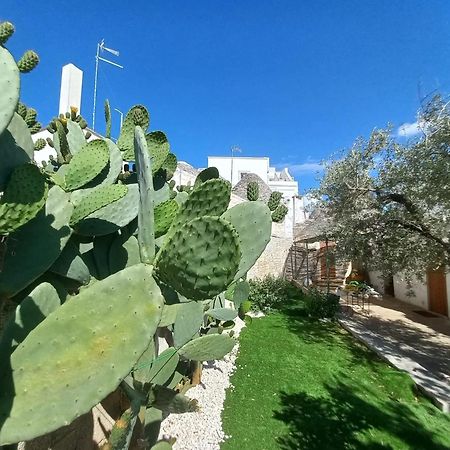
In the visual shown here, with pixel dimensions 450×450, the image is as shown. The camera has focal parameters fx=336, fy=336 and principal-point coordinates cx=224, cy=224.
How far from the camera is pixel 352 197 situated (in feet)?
27.5

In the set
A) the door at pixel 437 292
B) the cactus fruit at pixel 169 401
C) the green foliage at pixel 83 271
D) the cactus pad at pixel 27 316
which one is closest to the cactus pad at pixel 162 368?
the cactus fruit at pixel 169 401

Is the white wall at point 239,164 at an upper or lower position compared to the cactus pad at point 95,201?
upper

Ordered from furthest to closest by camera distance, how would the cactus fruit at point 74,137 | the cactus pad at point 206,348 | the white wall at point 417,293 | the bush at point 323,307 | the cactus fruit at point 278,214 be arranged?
the white wall at point 417,293, the bush at point 323,307, the cactus fruit at point 278,214, the cactus pad at point 206,348, the cactus fruit at point 74,137

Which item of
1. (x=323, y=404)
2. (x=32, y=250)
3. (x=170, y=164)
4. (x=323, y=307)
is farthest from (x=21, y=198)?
(x=323, y=307)

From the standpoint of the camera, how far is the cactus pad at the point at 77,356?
3.00 ft

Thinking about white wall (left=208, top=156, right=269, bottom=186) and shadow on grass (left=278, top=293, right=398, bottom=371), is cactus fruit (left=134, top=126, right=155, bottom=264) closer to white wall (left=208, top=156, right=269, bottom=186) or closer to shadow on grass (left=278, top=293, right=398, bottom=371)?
shadow on grass (left=278, top=293, right=398, bottom=371)

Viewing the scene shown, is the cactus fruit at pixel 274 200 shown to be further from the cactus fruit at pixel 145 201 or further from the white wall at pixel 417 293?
the white wall at pixel 417 293

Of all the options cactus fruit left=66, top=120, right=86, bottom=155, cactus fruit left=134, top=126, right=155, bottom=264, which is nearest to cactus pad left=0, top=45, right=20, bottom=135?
cactus fruit left=134, top=126, right=155, bottom=264

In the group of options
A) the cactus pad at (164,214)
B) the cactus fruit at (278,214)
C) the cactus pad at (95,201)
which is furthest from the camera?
the cactus fruit at (278,214)

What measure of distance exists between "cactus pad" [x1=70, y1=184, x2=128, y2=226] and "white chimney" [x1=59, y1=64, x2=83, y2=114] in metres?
8.13

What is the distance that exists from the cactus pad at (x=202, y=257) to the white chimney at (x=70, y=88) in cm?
859

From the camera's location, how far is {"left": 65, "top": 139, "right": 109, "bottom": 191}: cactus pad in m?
1.45

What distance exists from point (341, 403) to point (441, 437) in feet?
4.02

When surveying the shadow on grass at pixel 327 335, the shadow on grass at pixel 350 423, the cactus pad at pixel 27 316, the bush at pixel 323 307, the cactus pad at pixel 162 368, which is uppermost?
the cactus pad at pixel 27 316
